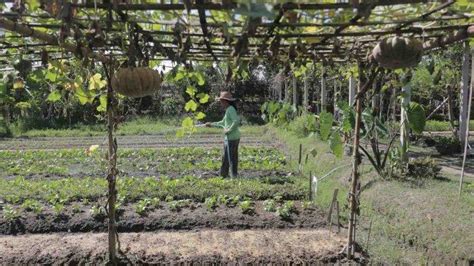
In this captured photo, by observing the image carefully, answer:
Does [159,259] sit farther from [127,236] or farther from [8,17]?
[8,17]

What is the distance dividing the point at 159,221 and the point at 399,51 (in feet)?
13.0

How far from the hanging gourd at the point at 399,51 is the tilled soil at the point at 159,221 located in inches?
135

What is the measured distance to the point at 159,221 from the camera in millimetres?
5773

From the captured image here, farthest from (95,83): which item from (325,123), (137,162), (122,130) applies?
(122,130)

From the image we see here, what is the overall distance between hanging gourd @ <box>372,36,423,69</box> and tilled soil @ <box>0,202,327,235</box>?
3431 mm

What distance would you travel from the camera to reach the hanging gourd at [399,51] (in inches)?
103

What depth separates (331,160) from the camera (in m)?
8.80

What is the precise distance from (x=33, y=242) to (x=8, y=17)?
3.16 metres

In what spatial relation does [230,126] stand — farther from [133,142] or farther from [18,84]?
[133,142]

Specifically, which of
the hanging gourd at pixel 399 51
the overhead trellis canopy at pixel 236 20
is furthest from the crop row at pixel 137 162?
the hanging gourd at pixel 399 51

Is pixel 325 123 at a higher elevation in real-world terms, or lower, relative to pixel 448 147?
higher

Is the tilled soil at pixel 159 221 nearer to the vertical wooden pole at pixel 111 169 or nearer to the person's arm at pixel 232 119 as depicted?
the vertical wooden pole at pixel 111 169

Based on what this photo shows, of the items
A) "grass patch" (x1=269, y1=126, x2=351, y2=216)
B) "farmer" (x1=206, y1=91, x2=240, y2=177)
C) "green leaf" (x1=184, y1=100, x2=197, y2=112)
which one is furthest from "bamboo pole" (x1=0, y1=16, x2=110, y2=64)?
"farmer" (x1=206, y1=91, x2=240, y2=177)

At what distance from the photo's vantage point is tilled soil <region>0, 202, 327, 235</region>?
5.65 m
